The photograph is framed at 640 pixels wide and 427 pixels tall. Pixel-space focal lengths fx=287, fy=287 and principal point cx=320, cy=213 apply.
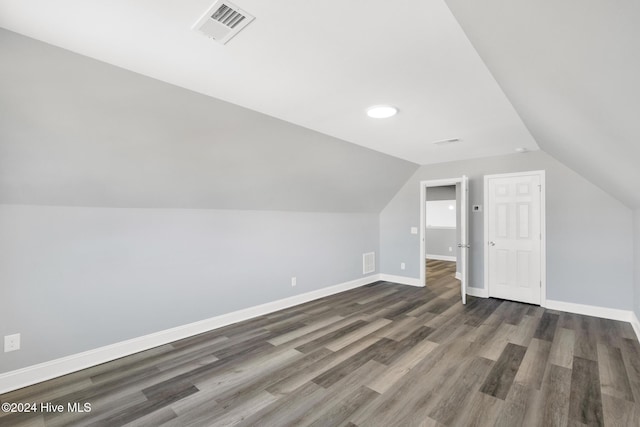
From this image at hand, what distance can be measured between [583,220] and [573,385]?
2726 mm

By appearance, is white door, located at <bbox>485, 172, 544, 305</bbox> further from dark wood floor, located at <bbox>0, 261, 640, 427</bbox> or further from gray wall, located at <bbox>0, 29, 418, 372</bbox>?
gray wall, located at <bbox>0, 29, 418, 372</bbox>

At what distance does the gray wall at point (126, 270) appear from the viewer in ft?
7.94

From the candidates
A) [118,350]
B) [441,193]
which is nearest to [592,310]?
[441,193]

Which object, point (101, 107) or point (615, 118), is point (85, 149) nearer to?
point (101, 107)

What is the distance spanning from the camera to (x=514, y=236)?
465 centimetres

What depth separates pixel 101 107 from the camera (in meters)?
2.16

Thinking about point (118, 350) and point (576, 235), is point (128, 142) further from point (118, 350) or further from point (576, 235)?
point (576, 235)

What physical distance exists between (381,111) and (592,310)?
4.15 meters

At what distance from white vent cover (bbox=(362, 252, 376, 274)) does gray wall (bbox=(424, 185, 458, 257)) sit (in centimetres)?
390

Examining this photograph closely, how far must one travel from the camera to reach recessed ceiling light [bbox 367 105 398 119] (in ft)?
9.06

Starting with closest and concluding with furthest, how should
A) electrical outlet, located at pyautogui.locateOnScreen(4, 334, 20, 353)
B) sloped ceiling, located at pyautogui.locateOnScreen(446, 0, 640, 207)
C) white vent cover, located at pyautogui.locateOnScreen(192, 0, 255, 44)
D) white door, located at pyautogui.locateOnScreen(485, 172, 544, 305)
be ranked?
sloped ceiling, located at pyautogui.locateOnScreen(446, 0, 640, 207), white vent cover, located at pyautogui.locateOnScreen(192, 0, 255, 44), electrical outlet, located at pyautogui.locateOnScreen(4, 334, 20, 353), white door, located at pyautogui.locateOnScreen(485, 172, 544, 305)

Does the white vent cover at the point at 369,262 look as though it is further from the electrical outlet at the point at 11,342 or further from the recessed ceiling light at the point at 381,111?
the electrical outlet at the point at 11,342

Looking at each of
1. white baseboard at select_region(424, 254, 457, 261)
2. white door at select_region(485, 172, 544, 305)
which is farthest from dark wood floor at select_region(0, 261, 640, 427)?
white baseboard at select_region(424, 254, 457, 261)

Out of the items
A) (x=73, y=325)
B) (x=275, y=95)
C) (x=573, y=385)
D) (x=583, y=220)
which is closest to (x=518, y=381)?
(x=573, y=385)
